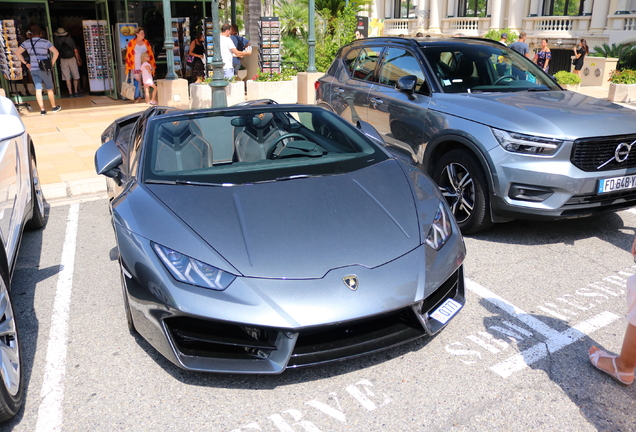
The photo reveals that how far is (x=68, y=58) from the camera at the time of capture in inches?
593

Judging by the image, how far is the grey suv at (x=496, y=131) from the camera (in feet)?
15.4

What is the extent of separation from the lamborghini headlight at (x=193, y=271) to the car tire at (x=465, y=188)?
2.93 m

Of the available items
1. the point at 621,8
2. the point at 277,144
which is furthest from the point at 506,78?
the point at 621,8

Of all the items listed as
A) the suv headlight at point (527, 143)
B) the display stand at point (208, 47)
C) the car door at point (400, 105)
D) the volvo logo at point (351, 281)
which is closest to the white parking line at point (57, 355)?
the volvo logo at point (351, 281)

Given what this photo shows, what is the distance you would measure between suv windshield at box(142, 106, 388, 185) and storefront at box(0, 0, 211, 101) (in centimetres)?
1176

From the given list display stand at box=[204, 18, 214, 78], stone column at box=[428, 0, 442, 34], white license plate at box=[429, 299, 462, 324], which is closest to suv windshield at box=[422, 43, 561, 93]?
white license plate at box=[429, 299, 462, 324]

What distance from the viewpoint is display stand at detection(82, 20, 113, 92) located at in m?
15.6

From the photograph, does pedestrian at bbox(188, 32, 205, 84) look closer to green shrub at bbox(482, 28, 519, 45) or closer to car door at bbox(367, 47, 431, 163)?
car door at bbox(367, 47, 431, 163)

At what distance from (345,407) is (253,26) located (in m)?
17.5

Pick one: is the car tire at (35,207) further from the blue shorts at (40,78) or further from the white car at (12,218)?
the blue shorts at (40,78)

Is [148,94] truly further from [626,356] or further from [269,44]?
[626,356]

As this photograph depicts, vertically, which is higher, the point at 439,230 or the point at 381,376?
the point at 439,230

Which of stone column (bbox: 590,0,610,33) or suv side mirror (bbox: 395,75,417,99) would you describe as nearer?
suv side mirror (bbox: 395,75,417,99)

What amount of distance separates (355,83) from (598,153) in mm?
3092
